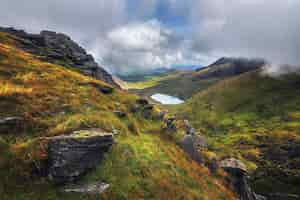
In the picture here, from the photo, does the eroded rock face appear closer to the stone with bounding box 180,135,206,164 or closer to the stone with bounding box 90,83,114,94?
the stone with bounding box 90,83,114,94

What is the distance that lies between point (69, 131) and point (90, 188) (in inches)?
256

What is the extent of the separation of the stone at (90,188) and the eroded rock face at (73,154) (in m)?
0.85

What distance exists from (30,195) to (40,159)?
2.95 m

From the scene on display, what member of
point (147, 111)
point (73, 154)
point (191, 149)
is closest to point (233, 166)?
point (191, 149)

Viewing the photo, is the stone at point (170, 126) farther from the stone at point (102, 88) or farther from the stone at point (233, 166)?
the stone at point (102, 88)

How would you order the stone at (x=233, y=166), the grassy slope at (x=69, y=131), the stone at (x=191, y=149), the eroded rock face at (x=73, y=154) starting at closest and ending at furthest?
1. the grassy slope at (x=69, y=131)
2. the eroded rock face at (x=73, y=154)
3. the stone at (x=191, y=149)
4. the stone at (x=233, y=166)

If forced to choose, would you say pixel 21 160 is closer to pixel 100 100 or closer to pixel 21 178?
pixel 21 178

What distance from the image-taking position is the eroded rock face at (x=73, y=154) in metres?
17.2

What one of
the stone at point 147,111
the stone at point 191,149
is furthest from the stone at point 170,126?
the stone at point 147,111

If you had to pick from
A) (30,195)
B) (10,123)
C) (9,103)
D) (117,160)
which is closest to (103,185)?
(117,160)

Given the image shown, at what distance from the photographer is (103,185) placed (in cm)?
1805

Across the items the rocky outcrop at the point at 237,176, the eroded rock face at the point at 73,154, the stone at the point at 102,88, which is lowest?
the rocky outcrop at the point at 237,176

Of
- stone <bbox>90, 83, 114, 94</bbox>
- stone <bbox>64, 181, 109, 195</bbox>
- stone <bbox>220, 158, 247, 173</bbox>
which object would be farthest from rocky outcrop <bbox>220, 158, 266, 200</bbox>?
stone <bbox>64, 181, 109, 195</bbox>

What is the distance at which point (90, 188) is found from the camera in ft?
57.1
